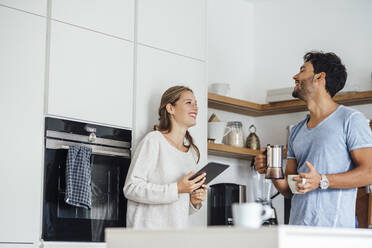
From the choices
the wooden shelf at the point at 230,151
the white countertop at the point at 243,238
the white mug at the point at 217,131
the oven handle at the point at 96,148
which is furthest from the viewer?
the white mug at the point at 217,131

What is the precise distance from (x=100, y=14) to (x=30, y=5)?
17.5 inches

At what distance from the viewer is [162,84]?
139 inches

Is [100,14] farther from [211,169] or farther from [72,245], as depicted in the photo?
[72,245]

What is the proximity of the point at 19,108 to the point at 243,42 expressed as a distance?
8.34ft

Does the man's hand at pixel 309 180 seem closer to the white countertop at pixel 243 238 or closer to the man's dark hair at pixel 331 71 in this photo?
the man's dark hair at pixel 331 71

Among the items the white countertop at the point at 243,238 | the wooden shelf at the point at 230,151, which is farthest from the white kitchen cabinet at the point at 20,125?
the wooden shelf at the point at 230,151

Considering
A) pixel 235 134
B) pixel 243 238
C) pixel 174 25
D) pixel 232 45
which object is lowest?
pixel 243 238

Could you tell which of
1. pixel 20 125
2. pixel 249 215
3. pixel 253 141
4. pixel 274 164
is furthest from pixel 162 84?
pixel 249 215

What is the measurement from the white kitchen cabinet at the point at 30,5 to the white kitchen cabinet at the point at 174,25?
2.14 ft

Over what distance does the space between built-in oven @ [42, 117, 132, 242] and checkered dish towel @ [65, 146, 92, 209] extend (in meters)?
0.05

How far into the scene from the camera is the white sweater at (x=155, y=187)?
117 inches

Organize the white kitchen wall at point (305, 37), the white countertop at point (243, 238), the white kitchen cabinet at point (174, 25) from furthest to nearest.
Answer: the white kitchen wall at point (305, 37) < the white kitchen cabinet at point (174, 25) < the white countertop at point (243, 238)

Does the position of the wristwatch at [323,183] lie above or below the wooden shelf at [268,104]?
below

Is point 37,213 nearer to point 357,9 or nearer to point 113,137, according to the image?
point 113,137
